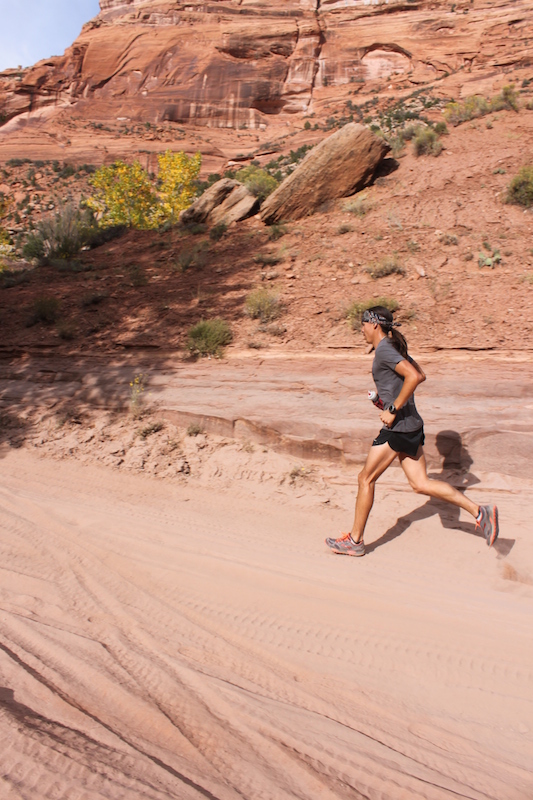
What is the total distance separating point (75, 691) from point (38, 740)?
38 cm

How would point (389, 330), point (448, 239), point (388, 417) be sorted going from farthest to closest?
point (448, 239)
point (389, 330)
point (388, 417)

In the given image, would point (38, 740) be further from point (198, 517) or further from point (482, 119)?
point (482, 119)

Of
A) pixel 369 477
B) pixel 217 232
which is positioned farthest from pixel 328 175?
pixel 369 477

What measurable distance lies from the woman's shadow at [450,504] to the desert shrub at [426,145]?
10445mm

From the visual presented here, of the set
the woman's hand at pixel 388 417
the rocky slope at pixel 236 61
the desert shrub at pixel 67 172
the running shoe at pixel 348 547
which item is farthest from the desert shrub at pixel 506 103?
the desert shrub at pixel 67 172

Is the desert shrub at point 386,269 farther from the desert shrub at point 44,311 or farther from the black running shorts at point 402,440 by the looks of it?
the desert shrub at point 44,311

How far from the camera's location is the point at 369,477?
148 inches

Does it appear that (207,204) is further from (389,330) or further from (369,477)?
(369,477)

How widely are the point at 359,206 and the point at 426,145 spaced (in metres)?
3.62

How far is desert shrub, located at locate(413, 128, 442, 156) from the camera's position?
1274cm

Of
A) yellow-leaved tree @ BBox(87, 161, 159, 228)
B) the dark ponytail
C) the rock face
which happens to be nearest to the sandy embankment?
the dark ponytail

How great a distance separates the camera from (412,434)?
3707 millimetres

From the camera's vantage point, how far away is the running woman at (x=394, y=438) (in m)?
3.58

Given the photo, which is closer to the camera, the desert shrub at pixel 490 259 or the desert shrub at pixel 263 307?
the desert shrub at pixel 263 307
